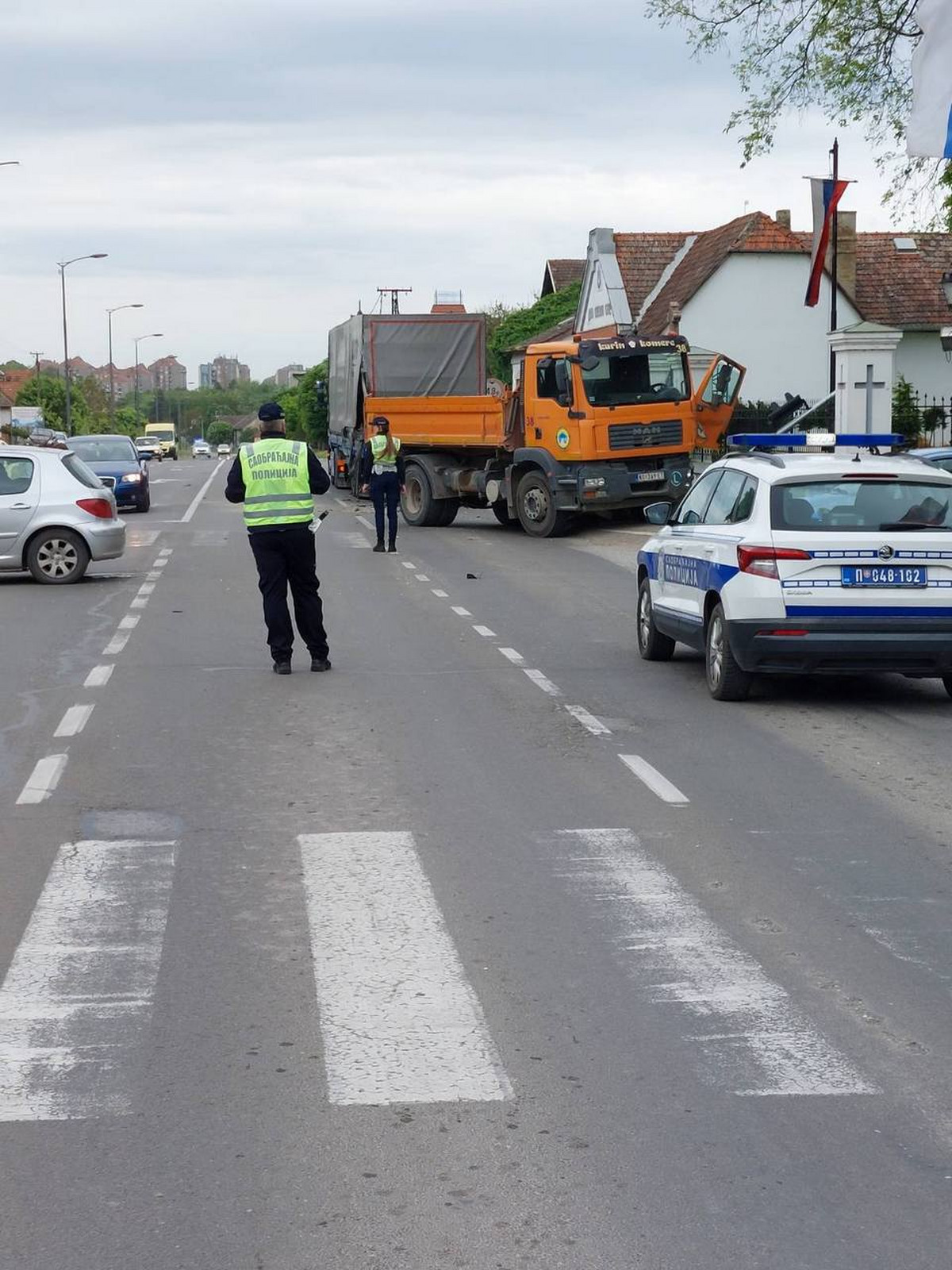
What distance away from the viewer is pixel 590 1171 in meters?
4.19

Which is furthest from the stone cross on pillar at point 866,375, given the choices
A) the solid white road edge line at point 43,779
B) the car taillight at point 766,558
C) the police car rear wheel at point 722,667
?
the solid white road edge line at point 43,779

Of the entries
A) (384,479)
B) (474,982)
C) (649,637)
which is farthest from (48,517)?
(474,982)

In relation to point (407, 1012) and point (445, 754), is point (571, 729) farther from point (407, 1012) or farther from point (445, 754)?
point (407, 1012)

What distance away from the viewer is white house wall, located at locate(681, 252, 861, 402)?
49.8m

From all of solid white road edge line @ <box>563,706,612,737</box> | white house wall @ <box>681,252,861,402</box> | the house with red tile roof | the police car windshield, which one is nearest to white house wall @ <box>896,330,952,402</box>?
the house with red tile roof

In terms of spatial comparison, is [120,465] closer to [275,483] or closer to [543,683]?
[275,483]

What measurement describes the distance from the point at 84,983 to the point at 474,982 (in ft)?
3.96

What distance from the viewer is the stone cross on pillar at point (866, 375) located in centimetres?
2755

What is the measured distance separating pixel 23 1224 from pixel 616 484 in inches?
925

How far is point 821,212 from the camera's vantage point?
119 feet

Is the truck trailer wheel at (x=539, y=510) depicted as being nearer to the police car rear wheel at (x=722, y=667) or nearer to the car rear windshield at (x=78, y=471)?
the car rear windshield at (x=78, y=471)

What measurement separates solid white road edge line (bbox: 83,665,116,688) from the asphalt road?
24.2 inches

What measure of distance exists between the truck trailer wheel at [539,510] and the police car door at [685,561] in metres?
14.5

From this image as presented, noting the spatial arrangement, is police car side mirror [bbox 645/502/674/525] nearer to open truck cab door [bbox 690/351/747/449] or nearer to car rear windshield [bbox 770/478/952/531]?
car rear windshield [bbox 770/478/952/531]
